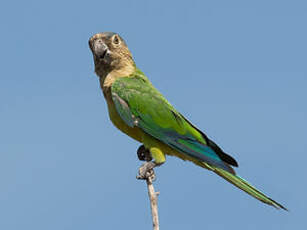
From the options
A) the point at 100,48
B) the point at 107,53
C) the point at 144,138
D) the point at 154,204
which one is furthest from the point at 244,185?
the point at 100,48

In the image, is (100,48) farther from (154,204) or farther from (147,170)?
(154,204)

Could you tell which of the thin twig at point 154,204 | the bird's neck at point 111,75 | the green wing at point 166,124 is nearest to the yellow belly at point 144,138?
the green wing at point 166,124

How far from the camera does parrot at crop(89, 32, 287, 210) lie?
9.08 metres

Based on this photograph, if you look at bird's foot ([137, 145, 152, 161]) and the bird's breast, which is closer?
the bird's breast

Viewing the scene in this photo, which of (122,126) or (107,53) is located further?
(107,53)

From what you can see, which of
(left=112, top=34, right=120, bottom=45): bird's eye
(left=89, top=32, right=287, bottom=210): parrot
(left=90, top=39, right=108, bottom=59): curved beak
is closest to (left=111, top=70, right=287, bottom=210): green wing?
(left=89, top=32, right=287, bottom=210): parrot

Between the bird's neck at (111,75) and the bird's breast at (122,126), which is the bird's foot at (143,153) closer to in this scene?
the bird's breast at (122,126)

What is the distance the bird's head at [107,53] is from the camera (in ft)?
32.6

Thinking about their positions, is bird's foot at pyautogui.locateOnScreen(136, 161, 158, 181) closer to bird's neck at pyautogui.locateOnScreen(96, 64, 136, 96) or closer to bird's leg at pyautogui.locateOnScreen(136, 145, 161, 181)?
bird's leg at pyautogui.locateOnScreen(136, 145, 161, 181)

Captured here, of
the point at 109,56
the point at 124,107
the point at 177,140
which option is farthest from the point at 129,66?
the point at 177,140

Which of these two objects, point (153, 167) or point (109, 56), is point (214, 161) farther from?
point (109, 56)

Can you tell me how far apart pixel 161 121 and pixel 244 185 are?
1.75 m

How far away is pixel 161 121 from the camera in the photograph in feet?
30.8

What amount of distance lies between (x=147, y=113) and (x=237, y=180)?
1873mm
